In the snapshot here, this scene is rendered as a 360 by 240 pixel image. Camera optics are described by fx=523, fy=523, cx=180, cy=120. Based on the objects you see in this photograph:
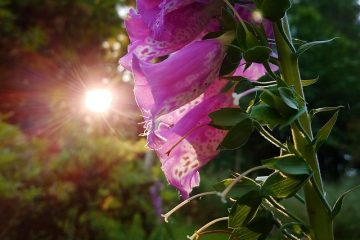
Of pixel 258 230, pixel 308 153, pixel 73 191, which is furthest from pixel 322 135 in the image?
pixel 73 191

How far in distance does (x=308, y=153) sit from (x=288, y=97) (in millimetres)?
81

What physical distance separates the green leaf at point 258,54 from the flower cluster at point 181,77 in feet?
0.20

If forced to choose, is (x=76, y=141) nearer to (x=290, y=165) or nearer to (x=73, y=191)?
(x=73, y=191)

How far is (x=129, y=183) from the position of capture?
3402mm

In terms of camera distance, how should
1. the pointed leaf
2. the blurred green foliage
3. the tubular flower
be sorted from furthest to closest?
the blurred green foliage → the tubular flower → the pointed leaf

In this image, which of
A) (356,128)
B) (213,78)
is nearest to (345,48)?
(356,128)

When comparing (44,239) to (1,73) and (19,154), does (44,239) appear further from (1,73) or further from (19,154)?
(1,73)

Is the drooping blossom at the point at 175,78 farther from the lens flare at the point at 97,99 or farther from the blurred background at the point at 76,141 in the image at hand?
the lens flare at the point at 97,99

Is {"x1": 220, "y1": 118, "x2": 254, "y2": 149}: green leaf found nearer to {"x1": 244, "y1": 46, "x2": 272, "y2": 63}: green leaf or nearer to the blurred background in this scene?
{"x1": 244, "y1": 46, "x2": 272, "y2": 63}: green leaf

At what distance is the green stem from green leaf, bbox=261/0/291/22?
3 cm

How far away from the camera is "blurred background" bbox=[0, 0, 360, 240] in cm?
285

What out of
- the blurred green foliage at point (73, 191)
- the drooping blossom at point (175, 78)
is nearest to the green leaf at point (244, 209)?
the drooping blossom at point (175, 78)

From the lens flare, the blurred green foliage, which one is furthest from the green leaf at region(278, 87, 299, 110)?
the lens flare

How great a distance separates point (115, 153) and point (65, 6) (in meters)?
2.73
